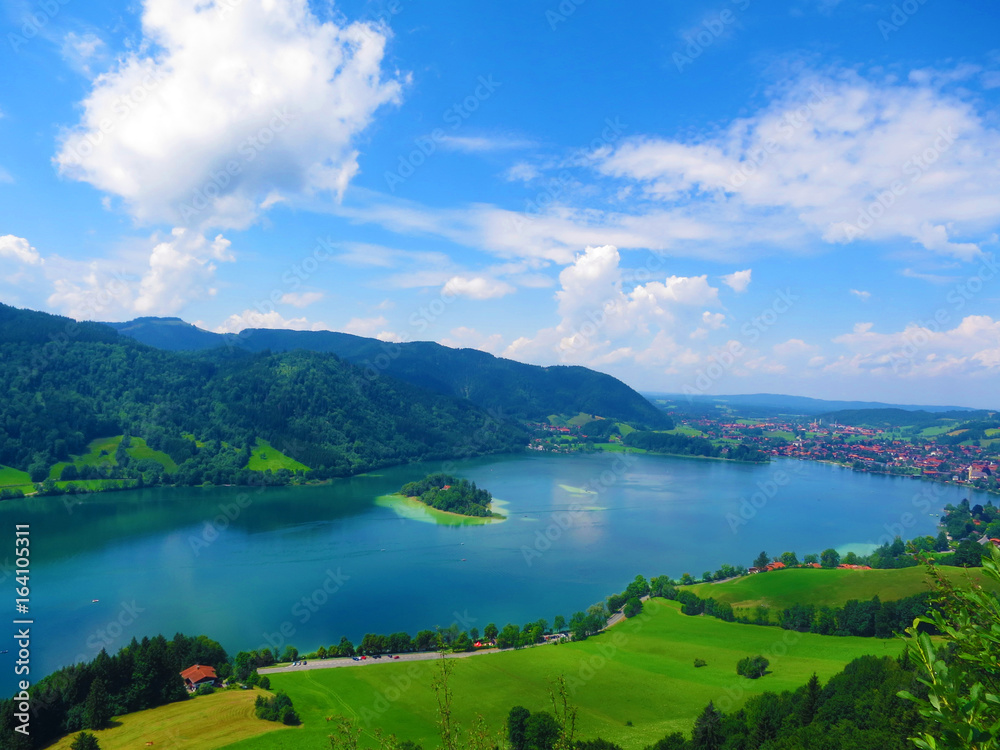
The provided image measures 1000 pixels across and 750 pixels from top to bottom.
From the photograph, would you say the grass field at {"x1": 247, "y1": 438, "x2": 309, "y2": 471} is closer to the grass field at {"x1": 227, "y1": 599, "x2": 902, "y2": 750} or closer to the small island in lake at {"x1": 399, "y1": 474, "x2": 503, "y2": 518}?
the small island in lake at {"x1": 399, "y1": 474, "x2": 503, "y2": 518}

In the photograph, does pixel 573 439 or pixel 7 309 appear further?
pixel 573 439

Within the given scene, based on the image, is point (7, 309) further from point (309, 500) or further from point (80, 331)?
point (309, 500)

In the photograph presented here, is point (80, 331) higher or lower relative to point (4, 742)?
higher

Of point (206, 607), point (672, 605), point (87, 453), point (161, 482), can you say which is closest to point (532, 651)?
point (672, 605)

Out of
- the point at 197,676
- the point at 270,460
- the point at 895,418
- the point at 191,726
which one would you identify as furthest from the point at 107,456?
the point at 895,418


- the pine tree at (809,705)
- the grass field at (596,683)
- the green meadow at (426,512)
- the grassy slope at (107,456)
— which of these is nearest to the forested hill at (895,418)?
the green meadow at (426,512)

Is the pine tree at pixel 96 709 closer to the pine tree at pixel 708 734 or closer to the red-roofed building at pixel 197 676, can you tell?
the red-roofed building at pixel 197 676

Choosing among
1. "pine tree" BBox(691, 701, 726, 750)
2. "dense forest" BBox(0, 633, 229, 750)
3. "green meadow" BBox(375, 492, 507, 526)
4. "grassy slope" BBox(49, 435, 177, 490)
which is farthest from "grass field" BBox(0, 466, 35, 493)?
"pine tree" BBox(691, 701, 726, 750)
